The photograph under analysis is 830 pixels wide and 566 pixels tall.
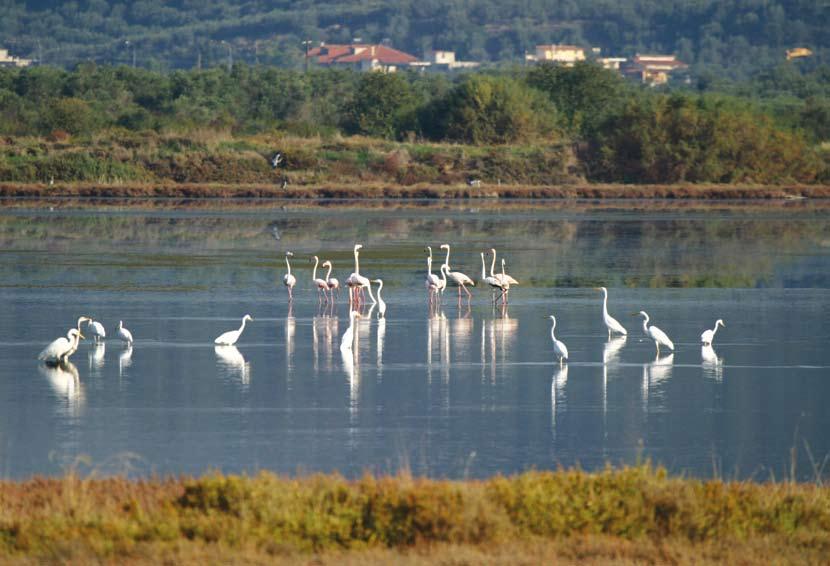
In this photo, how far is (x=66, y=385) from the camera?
15961mm

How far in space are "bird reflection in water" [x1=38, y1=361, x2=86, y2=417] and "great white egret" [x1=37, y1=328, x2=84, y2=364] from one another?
3.1 inches

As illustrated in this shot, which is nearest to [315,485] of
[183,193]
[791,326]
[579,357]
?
[579,357]

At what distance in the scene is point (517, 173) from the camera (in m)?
64.2

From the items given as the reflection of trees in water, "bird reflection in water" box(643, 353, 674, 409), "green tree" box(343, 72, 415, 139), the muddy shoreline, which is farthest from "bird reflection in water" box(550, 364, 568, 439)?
"green tree" box(343, 72, 415, 139)

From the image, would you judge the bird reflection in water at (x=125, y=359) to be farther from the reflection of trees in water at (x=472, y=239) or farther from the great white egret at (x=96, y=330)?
the reflection of trees in water at (x=472, y=239)

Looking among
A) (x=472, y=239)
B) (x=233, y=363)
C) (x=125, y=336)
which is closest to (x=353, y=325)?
(x=233, y=363)

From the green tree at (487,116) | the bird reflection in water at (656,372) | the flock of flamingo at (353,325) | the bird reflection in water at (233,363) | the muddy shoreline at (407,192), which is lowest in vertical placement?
the bird reflection in water at (656,372)

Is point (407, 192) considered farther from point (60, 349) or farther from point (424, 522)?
point (424, 522)

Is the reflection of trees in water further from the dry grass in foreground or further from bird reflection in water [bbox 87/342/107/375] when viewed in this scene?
the dry grass in foreground

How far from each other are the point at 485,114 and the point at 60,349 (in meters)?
55.2

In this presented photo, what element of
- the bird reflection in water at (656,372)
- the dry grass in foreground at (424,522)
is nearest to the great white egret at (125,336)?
the bird reflection in water at (656,372)

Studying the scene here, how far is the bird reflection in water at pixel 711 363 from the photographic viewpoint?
1692 centimetres

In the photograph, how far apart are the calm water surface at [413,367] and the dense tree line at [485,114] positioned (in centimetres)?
2868

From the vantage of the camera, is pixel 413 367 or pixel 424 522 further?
pixel 413 367
